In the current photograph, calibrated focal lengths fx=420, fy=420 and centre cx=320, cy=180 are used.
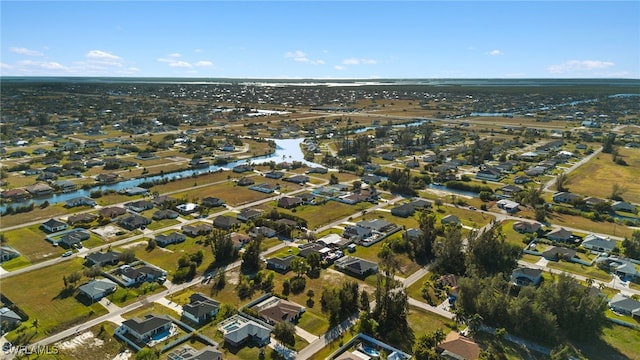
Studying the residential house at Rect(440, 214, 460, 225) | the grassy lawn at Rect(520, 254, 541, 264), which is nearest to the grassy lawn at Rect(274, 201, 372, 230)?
the residential house at Rect(440, 214, 460, 225)

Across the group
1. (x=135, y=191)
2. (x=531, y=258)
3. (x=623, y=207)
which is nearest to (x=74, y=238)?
(x=135, y=191)

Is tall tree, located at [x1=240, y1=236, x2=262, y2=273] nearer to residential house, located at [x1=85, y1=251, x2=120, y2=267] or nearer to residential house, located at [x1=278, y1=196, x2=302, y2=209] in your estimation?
residential house, located at [x1=85, y1=251, x2=120, y2=267]

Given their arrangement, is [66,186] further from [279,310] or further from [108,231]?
[279,310]

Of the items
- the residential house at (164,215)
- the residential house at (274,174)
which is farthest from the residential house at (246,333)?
the residential house at (274,174)

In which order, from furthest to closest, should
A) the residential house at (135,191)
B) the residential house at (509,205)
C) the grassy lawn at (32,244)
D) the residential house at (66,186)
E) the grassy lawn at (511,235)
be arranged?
the residential house at (66,186)
the residential house at (135,191)
the residential house at (509,205)
the grassy lawn at (511,235)
the grassy lawn at (32,244)

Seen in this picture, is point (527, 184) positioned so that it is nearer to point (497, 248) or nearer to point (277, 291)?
point (497, 248)

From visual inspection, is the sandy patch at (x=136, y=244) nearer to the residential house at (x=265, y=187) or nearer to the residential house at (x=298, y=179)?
the residential house at (x=265, y=187)
